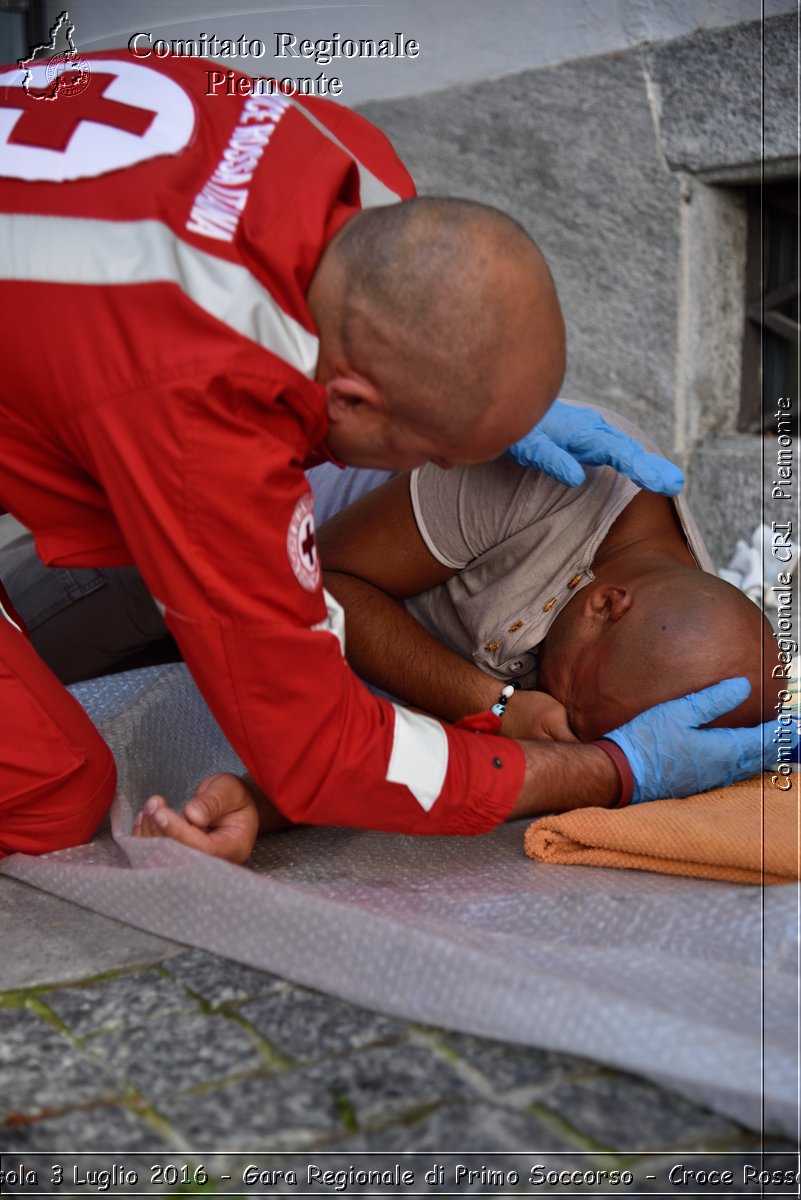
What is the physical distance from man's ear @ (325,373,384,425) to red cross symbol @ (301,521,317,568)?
0.17m

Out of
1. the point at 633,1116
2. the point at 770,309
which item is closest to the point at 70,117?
the point at 633,1116

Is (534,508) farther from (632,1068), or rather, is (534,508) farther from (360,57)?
(360,57)

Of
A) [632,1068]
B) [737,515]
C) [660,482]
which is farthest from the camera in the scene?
[737,515]

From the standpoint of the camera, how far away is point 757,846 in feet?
6.40

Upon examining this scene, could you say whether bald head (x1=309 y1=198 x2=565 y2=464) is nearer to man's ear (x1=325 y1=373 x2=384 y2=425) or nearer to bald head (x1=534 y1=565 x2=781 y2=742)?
man's ear (x1=325 y1=373 x2=384 y2=425)

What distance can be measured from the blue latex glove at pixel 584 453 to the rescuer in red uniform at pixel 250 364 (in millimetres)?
522

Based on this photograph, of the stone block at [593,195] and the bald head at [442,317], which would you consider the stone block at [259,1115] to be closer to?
the bald head at [442,317]

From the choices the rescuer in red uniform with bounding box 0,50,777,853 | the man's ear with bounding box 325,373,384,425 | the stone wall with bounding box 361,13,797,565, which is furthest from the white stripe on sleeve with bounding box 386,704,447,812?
the stone wall with bounding box 361,13,797,565

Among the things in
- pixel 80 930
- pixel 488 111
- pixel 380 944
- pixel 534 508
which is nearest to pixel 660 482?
pixel 534 508

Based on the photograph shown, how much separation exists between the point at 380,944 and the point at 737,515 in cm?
255

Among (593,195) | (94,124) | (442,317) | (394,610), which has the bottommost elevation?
(394,610)

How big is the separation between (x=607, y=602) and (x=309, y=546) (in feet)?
2.63

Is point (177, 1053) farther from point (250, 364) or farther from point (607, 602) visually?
point (607, 602)

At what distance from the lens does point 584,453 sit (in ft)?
8.22
